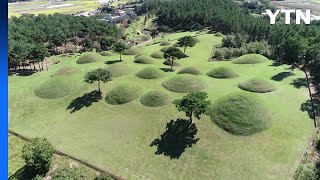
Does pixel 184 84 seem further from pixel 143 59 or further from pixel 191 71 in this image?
pixel 143 59

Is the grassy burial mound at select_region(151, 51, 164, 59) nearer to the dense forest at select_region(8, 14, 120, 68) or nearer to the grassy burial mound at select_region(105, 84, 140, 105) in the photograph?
the dense forest at select_region(8, 14, 120, 68)

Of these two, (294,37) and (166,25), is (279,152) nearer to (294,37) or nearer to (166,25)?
(294,37)

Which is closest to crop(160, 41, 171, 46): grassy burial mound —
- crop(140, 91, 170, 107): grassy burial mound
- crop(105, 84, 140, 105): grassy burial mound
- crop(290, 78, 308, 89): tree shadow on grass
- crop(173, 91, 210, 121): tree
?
crop(105, 84, 140, 105): grassy burial mound

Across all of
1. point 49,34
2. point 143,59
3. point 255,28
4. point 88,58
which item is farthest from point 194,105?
point 49,34


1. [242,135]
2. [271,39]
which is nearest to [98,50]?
[271,39]

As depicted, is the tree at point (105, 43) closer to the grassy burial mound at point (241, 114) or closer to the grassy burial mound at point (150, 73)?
the grassy burial mound at point (150, 73)

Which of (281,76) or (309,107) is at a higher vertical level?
(281,76)
